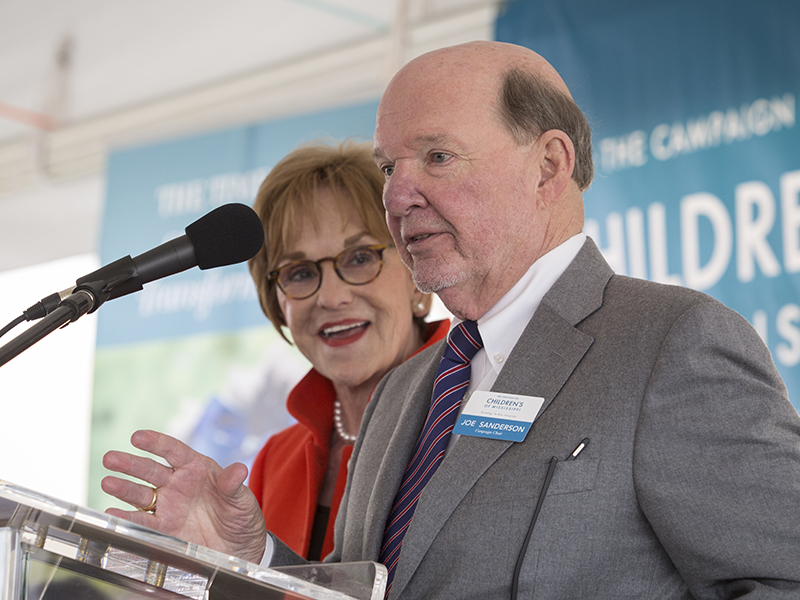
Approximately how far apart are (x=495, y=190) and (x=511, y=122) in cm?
13

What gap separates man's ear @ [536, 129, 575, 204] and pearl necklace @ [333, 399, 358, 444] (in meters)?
1.10

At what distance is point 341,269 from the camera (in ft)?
7.83

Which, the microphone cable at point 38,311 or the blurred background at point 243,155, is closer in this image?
the microphone cable at point 38,311

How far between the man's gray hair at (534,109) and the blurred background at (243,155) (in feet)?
3.90

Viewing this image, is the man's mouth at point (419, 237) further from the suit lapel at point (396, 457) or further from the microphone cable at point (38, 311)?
the microphone cable at point (38, 311)

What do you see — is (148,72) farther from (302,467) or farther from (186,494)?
(186,494)

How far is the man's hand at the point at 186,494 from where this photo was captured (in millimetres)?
1352

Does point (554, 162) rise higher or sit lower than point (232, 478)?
higher

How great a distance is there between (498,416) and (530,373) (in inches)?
3.7

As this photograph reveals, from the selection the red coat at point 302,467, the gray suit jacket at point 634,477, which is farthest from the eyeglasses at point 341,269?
the gray suit jacket at point 634,477

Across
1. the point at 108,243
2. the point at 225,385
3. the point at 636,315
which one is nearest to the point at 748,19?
the point at 636,315

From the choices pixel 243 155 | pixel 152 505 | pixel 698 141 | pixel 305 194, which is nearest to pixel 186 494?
pixel 152 505

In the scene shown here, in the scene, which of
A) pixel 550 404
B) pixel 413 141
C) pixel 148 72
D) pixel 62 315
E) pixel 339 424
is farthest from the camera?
pixel 148 72

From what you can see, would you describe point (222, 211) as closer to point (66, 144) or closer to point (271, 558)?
point (271, 558)
